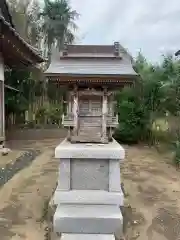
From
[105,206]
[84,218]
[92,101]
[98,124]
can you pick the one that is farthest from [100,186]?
[92,101]

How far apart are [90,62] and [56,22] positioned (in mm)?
15692

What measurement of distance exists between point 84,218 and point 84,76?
2.31 m

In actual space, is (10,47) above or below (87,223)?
above

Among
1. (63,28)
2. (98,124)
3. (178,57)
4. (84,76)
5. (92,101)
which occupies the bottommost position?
(98,124)

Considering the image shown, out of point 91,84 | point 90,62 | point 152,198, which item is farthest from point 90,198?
point 90,62

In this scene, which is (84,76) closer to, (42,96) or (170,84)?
(170,84)

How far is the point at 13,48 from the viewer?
8.77m

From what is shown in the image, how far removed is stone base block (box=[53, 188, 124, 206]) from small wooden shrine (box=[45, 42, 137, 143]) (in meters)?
0.98

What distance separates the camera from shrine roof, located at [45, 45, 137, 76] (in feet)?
17.5

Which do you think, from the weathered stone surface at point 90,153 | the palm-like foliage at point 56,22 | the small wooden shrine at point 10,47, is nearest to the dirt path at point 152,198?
the weathered stone surface at point 90,153

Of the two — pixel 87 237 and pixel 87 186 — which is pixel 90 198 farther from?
pixel 87 237

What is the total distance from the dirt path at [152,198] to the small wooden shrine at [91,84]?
1389 millimetres

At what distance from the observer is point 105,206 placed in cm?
516

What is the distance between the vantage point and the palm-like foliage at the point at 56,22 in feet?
66.1
